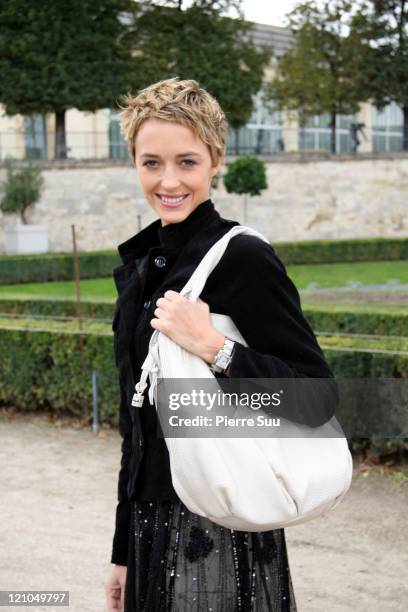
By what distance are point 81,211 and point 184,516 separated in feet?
82.9

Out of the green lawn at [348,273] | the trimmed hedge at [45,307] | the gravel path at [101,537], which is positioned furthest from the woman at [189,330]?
the green lawn at [348,273]

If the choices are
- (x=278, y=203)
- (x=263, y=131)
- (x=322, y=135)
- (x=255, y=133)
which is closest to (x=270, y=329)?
(x=278, y=203)

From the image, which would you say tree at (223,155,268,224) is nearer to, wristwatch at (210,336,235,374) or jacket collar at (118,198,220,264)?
jacket collar at (118,198,220,264)

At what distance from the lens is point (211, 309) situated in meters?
1.82

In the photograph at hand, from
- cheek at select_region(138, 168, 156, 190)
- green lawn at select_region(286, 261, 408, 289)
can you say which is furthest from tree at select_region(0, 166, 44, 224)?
cheek at select_region(138, 168, 156, 190)

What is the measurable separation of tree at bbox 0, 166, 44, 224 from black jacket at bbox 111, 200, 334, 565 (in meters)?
22.2

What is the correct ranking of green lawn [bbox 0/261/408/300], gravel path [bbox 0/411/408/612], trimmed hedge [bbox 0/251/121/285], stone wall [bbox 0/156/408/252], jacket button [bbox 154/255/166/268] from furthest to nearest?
stone wall [bbox 0/156/408/252] < trimmed hedge [bbox 0/251/121/285] < green lawn [bbox 0/261/408/300] < gravel path [bbox 0/411/408/612] < jacket button [bbox 154/255/166/268]

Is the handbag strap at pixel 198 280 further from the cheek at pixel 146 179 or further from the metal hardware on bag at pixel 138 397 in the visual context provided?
the cheek at pixel 146 179

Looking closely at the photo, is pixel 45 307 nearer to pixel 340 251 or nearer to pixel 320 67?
pixel 340 251

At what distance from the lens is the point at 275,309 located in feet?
5.78

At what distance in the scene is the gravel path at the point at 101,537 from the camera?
412 cm

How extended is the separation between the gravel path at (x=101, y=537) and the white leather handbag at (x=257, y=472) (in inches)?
94.5

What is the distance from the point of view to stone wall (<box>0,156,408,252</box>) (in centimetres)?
2630

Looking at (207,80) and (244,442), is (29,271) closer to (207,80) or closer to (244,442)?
(207,80)
